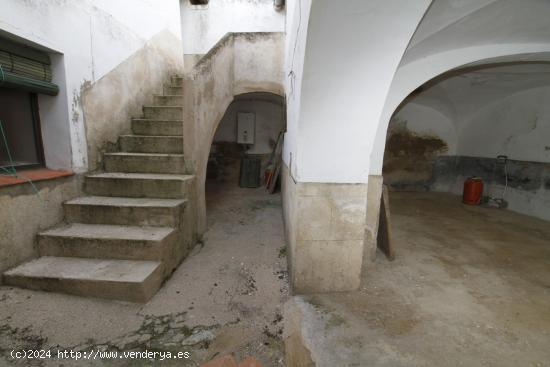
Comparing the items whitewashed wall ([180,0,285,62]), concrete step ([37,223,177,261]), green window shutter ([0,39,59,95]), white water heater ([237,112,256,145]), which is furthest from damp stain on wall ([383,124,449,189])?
green window shutter ([0,39,59,95])

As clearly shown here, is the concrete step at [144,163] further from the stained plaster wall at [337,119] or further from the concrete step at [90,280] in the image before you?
the stained plaster wall at [337,119]

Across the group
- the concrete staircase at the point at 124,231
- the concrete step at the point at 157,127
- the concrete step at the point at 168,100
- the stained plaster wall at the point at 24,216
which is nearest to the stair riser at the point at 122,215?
the concrete staircase at the point at 124,231

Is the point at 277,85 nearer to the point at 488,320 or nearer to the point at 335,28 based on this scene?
the point at 335,28

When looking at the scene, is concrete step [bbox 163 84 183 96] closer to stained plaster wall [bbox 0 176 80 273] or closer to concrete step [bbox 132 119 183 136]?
concrete step [bbox 132 119 183 136]

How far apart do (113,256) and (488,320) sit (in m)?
3.70

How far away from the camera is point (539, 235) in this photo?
445 cm

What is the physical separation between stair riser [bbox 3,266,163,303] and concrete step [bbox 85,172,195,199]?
1.13m

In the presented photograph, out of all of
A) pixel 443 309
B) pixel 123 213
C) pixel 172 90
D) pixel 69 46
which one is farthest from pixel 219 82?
pixel 443 309

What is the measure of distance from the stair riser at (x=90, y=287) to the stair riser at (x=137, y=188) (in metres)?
1.13

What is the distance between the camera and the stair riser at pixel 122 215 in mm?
2820

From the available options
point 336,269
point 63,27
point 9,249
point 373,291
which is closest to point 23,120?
point 63,27

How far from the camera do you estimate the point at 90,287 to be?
227 cm

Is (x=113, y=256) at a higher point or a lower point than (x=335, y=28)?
lower

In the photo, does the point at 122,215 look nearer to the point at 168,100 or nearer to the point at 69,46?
the point at 69,46
